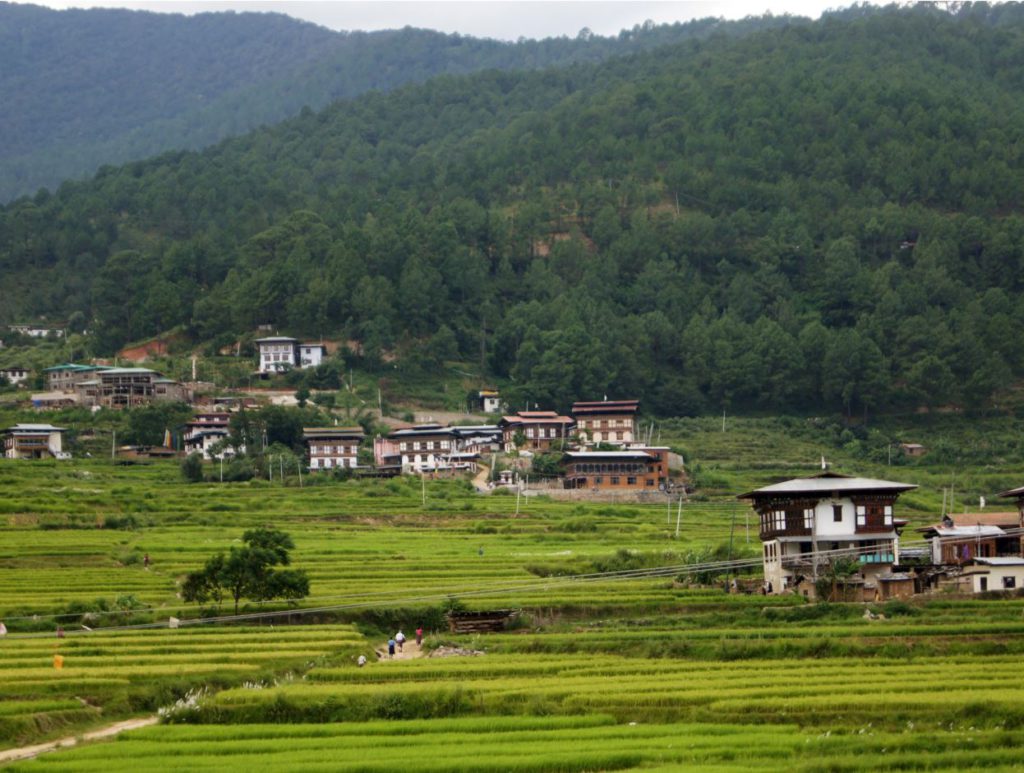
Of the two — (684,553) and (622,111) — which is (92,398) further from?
(622,111)

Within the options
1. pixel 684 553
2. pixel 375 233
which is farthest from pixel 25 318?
pixel 684 553

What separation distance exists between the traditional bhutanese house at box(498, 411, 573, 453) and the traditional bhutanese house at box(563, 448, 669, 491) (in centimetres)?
850

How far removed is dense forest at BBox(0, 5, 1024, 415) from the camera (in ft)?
357

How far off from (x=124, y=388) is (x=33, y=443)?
13110mm

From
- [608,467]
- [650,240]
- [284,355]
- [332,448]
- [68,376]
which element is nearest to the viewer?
[608,467]

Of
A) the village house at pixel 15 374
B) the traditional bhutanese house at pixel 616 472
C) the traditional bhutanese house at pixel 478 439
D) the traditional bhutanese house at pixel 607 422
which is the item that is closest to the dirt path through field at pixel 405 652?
the traditional bhutanese house at pixel 616 472

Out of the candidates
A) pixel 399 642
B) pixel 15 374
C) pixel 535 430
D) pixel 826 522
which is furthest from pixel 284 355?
pixel 399 642

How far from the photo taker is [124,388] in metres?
101

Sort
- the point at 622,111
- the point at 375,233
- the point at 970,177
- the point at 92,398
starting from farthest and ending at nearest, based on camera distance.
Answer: the point at 622,111 → the point at 970,177 → the point at 375,233 → the point at 92,398

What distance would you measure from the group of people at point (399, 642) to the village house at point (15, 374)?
214 feet

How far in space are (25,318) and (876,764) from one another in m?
106

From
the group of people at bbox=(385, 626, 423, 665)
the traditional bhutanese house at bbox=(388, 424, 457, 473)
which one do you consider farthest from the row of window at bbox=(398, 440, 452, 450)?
the group of people at bbox=(385, 626, 423, 665)

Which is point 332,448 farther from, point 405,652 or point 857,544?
point 405,652

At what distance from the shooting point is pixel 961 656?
40656 millimetres
